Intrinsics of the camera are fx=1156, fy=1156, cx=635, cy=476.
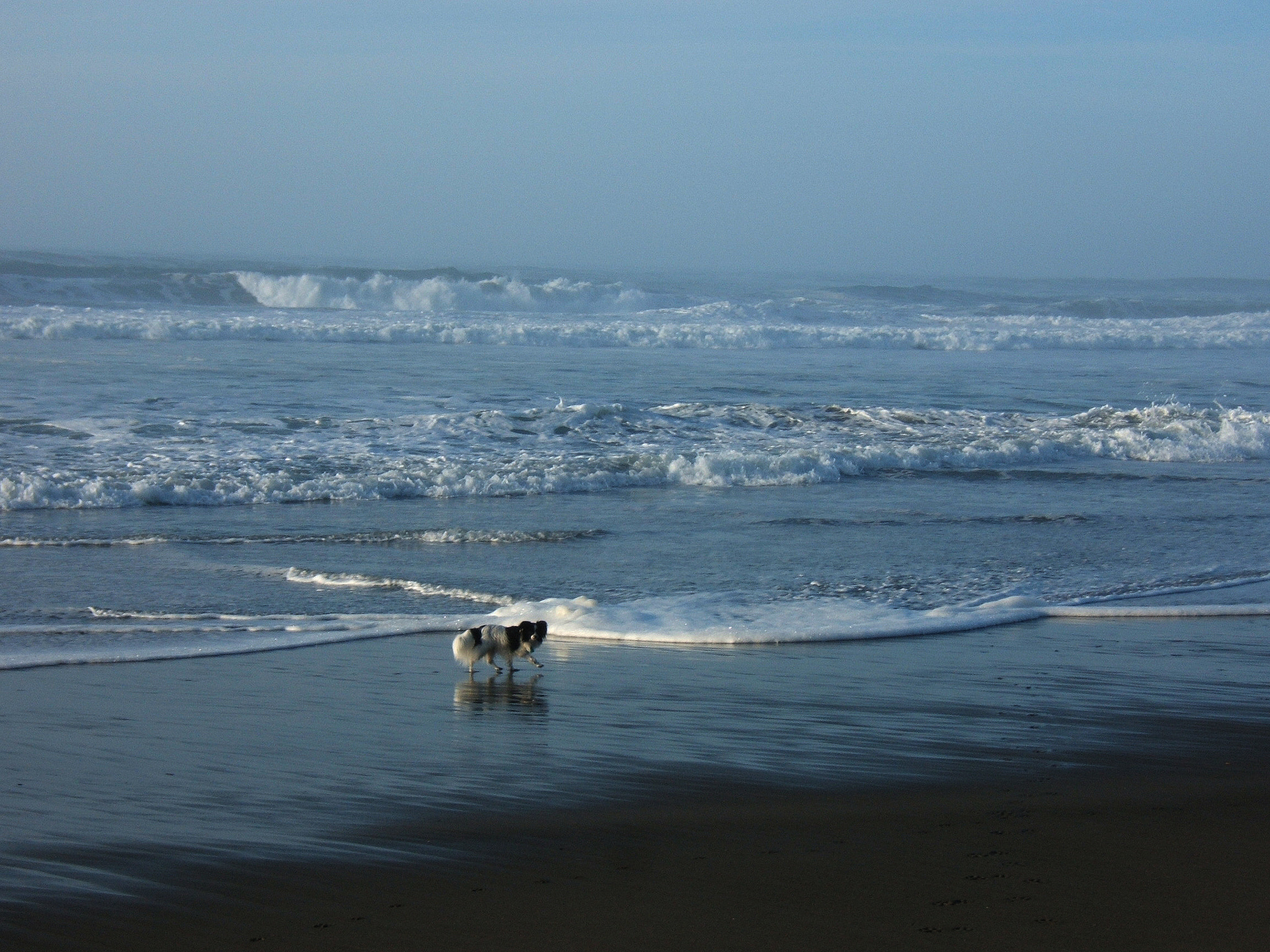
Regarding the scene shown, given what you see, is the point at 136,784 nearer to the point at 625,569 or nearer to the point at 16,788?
the point at 16,788

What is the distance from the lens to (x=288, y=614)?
7445mm

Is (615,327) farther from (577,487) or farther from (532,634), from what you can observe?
(532,634)

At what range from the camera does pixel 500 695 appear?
5762mm

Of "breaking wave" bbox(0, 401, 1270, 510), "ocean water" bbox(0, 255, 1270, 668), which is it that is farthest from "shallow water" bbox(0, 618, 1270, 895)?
"breaking wave" bbox(0, 401, 1270, 510)

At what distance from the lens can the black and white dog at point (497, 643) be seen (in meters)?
6.00

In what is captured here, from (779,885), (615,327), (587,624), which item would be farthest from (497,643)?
(615,327)

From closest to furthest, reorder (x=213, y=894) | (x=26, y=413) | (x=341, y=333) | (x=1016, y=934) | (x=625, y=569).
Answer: (x=1016, y=934) → (x=213, y=894) → (x=625, y=569) → (x=26, y=413) → (x=341, y=333)

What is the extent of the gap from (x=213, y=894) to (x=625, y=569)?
17.8 feet

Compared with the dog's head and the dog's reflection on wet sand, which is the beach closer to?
the dog's reflection on wet sand

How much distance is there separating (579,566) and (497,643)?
2945 mm

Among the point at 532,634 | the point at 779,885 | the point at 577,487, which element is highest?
the point at 577,487

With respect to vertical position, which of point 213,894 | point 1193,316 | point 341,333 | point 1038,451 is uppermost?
point 1193,316

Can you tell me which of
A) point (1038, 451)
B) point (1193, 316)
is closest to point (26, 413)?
point (1038, 451)

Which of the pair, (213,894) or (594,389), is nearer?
(213,894)
